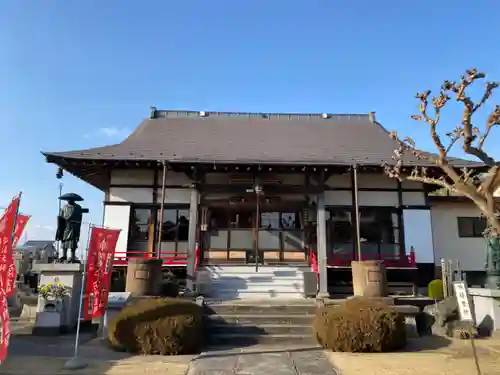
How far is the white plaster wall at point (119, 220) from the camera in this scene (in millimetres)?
13062

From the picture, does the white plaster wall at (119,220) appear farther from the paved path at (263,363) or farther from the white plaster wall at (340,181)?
the white plaster wall at (340,181)

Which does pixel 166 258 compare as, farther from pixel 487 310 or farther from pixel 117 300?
pixel 487 310

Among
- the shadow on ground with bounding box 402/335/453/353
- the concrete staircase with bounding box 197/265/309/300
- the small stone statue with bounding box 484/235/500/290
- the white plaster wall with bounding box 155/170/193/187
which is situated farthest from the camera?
the white plaster wall with bounding box 155/170/193/187

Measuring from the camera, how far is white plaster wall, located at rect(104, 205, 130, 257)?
13062 mm

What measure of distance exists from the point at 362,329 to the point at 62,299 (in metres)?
6.99

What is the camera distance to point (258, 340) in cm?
807

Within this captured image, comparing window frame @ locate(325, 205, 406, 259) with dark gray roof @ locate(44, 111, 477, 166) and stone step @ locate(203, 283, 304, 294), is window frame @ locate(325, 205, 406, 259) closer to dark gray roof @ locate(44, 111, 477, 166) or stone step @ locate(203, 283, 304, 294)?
dark gray roof @ locate(44, 111, 477, 166)

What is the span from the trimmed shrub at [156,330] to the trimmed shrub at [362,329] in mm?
2495

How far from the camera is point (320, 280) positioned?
11258mm

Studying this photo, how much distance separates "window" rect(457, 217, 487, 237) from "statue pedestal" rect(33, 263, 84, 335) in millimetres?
13473

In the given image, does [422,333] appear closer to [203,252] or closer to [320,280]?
[320,280]

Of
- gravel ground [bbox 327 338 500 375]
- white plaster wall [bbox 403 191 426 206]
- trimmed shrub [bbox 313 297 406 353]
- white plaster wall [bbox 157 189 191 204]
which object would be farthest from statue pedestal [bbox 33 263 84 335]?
white plaster wall [bbox 403 191 426 206]

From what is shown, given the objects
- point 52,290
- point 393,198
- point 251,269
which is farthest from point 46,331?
point 393,198

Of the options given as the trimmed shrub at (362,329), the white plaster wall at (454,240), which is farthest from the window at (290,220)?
the trimmed shrub at (362,329)
